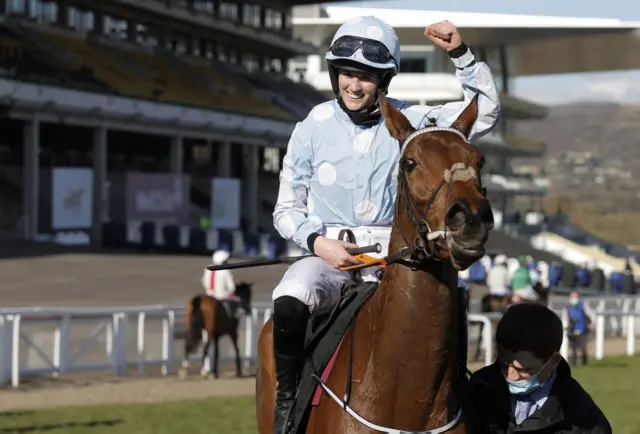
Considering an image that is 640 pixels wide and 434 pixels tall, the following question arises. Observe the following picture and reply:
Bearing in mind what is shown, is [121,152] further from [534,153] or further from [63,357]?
[534,153]

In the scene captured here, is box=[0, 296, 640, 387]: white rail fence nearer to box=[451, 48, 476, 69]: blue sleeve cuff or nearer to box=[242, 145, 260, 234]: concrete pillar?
box=[451, 48, 476, 69]: blue sleeve cuff

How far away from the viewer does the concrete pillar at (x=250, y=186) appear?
45.0 metres

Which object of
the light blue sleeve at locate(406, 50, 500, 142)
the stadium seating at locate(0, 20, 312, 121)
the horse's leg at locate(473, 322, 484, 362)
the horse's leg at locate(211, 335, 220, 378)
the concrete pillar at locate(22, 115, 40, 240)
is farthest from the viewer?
the stadium seating at locate(0, 20, 312, 121)

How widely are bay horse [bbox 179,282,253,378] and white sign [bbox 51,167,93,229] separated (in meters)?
15.2

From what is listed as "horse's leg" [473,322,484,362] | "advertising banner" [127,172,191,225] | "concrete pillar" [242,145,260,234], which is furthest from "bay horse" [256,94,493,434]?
"concrete pillar" [242,145,260,234]

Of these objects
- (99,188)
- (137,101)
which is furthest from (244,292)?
(137,101)

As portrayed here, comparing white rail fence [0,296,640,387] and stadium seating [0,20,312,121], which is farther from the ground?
stadium seating [0,20,312,121]

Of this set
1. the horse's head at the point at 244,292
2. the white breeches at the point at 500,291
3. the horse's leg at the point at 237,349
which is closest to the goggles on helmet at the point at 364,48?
the horse's leg at the point at 237,349

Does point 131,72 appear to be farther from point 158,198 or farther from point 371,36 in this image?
point 371,36

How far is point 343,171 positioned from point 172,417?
792 centimetres

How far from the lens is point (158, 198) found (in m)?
36.7

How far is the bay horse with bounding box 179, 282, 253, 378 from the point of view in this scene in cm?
1655

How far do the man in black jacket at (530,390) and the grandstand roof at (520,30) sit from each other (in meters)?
65.6

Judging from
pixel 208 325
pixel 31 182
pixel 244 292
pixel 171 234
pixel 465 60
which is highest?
pixel 465 60
